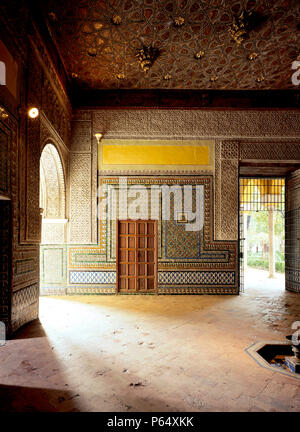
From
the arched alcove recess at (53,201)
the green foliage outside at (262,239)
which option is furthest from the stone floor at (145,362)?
the green foliage outside at (262,239)

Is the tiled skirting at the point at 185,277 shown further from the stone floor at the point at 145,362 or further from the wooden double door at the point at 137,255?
the stone floor at the point at 145,362

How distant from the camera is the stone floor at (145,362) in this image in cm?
197

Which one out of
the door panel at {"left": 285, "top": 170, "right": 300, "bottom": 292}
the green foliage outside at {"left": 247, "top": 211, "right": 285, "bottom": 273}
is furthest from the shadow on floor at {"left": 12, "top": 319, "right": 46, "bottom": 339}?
Result: the green foliage outside at {"left": 247, "top": 211, "right": 285, "bottom": 273}

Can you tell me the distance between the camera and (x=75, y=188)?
6.04 m

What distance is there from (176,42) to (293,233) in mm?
5074

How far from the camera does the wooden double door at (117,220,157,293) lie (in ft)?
20.0

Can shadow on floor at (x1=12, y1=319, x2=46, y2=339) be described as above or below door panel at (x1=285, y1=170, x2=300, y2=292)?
below

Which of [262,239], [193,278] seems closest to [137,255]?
[193,278]

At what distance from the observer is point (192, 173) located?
20.2 ft

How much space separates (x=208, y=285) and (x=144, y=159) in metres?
3.18

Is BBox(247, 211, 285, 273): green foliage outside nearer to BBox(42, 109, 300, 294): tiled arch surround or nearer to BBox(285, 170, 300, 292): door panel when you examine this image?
BBox(285, 170, 300, 292): door panel

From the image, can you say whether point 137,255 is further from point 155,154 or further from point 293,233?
point 293,233

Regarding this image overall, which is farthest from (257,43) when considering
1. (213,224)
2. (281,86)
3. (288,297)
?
(288,297)

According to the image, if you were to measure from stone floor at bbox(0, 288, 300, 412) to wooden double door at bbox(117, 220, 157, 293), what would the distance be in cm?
132
